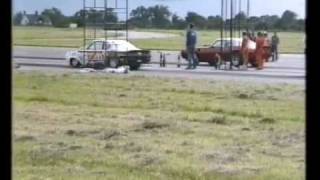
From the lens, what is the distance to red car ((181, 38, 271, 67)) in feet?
34.4

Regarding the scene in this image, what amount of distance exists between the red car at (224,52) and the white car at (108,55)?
92 cm

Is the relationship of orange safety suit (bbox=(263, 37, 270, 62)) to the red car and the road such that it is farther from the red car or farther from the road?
the road

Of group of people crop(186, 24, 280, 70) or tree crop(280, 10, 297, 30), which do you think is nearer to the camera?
tree crop(280, 10, 297, 30)

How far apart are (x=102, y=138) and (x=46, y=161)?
3.08 ft

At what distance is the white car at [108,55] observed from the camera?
10.1 m

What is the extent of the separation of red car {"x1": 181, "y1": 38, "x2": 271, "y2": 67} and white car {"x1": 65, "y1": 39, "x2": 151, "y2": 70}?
917 millimetres

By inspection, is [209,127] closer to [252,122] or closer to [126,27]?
[252,122]

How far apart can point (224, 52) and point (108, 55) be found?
205cm

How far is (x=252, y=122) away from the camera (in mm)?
5000

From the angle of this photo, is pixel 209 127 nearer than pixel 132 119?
Yes

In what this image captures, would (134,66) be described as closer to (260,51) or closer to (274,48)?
(260,51)

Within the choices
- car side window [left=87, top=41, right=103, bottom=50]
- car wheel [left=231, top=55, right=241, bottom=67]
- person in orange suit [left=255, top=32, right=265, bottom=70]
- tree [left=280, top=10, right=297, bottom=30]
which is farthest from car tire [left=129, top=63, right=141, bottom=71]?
tree [left=280, top=10, right=297, bottom=30]

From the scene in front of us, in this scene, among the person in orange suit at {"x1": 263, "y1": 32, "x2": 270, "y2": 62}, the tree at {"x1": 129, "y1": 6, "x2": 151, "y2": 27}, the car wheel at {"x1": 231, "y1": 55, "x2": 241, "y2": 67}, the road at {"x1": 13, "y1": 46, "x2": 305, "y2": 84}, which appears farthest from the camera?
the car wheel at {"x1": 231, "y1": 55, "x2": 241, "y2": 67}
